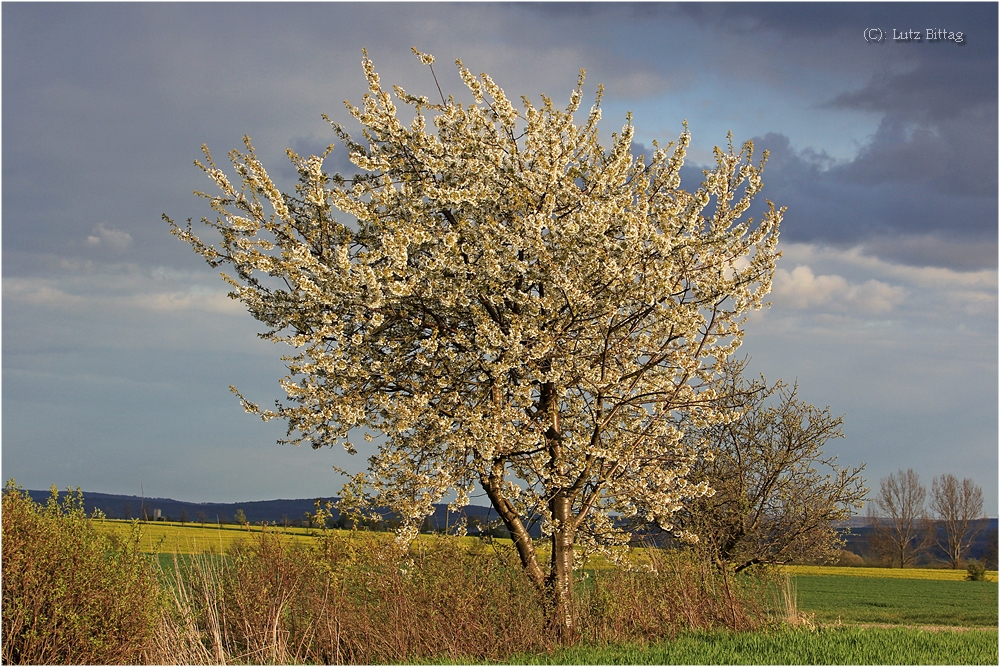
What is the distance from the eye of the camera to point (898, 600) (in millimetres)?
28562

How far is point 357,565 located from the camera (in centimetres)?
980

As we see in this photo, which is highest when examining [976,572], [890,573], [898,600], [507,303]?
[507,303]

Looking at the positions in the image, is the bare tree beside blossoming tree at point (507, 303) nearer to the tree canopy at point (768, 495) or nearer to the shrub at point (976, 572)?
the tree canopy at point (768, 495)

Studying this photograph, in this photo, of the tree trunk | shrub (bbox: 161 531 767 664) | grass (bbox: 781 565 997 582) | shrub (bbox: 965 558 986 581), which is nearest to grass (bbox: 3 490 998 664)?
shrub (bbox: 161 531 767 664)

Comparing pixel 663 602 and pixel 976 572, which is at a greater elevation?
pixel 663 602

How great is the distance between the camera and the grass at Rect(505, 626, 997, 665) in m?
9.06

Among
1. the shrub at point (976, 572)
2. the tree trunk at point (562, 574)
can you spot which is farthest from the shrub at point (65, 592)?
the shrub at point (976, 572)

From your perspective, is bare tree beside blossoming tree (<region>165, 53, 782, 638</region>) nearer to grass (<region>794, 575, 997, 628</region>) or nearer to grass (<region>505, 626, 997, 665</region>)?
grass (<region>505, 626, 997, 665</region>)

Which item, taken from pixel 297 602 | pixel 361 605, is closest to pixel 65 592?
pixel 297 602

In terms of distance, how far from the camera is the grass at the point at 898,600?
72.0ft

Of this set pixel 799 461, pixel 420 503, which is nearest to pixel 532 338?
pixel 420 503

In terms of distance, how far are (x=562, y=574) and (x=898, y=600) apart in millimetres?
23625

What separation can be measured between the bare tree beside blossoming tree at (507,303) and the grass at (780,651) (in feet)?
3.75

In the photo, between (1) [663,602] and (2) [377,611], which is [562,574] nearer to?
(1) [663,602]
